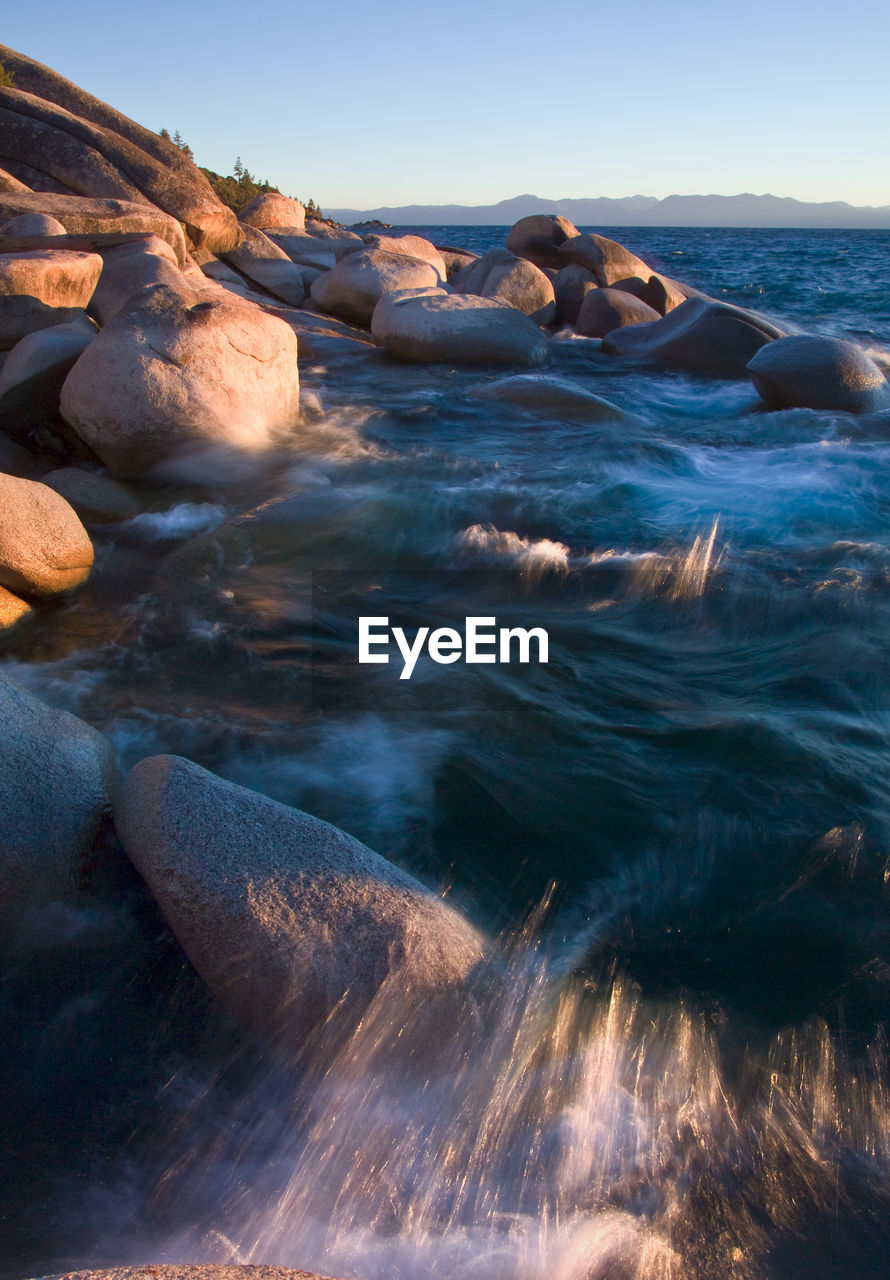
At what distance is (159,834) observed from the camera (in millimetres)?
2781

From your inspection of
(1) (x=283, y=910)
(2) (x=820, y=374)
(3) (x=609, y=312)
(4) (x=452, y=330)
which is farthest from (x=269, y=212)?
(1) (x=283, y=910)

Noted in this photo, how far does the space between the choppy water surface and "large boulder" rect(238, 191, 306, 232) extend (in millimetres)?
15678

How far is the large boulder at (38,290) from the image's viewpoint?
24.1 feet

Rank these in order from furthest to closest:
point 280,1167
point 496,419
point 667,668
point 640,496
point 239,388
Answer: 1. point 496,419
2. point 640,496
3. point 239,388
4. point 667,668
5. point 280,1167

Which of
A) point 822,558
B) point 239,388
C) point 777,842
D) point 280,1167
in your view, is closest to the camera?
point 280,1167

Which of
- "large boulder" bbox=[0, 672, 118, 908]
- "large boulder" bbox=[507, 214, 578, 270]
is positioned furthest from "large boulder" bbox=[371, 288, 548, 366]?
"large boulder" bbox=[0, 672, 118, 908]

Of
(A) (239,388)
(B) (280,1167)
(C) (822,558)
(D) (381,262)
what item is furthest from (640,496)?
(D) (381,262)

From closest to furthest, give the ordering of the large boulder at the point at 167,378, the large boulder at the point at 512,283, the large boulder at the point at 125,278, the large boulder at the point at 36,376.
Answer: the large boulder at the point at 167,378 < the large boulder at the point at 36,376 < the large boulder at the point at 125,278 < the large boulder at the point at 512,283

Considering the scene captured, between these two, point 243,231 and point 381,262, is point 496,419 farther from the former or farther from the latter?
point 243,231

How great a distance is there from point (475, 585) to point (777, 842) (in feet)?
9.63

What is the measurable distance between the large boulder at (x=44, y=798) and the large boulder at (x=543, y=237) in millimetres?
17317

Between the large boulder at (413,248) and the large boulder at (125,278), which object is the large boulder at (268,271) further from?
the large boulder at (125,278)

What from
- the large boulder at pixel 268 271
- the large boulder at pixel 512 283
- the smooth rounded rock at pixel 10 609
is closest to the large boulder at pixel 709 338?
the large boulder at pixel 512 283

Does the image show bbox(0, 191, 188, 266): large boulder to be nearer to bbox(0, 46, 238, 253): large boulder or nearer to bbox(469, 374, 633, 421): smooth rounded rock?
bbox(0, 46, 238, 253): large boulder
